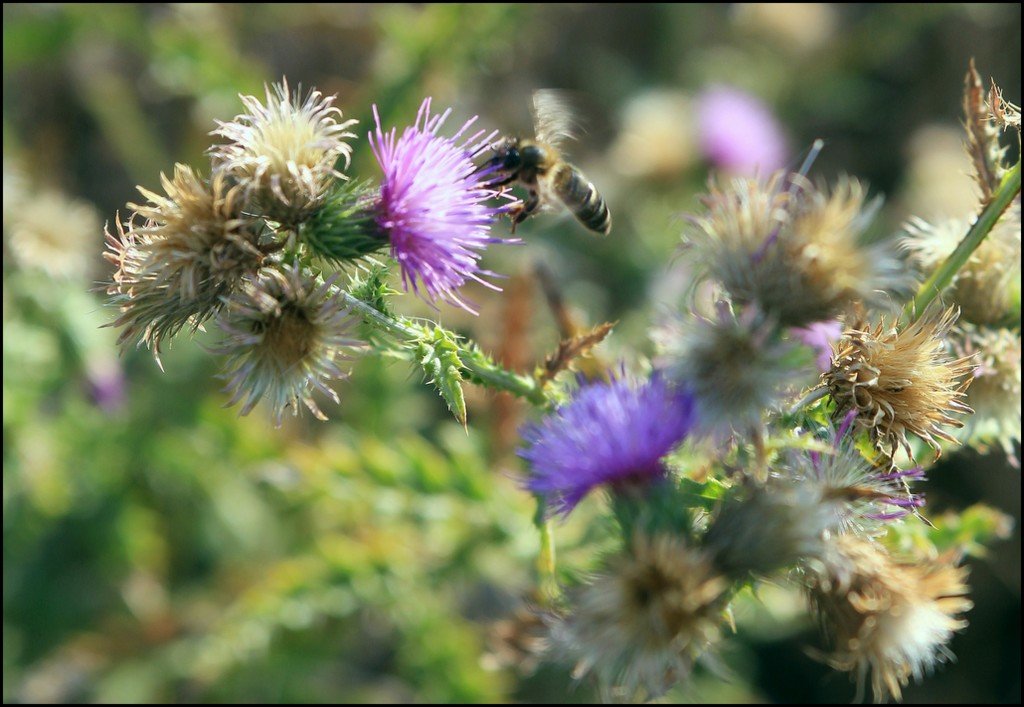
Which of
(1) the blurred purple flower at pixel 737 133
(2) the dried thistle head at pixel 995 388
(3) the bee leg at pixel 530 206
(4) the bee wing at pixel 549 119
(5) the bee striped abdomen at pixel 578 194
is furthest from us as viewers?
(1) the blurred purple flower at pixel 737 133

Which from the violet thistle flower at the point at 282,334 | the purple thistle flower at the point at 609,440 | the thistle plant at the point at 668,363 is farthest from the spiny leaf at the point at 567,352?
the violet thistle flower at the point at 282,334

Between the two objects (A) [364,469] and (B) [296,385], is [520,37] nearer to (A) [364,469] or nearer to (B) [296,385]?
(A) [364,469]

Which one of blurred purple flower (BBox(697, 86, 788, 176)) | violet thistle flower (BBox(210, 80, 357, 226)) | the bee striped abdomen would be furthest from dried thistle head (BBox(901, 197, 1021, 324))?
blurred purple flower (BBox(697, 86, 788, 176))

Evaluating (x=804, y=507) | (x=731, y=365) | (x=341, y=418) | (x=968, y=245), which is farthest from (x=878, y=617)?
(x=341, y=418)

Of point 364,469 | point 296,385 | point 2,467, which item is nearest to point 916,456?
point 296,385

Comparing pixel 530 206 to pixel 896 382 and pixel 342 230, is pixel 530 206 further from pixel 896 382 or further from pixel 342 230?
pixel 896 382

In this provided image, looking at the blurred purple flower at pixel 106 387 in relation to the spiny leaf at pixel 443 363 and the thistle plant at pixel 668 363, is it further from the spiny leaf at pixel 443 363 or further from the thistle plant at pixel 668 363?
the spiny leaf at pixel 443 363

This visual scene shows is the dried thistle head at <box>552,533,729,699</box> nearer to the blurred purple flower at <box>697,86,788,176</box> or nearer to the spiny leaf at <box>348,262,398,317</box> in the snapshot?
the spiny leaf at <box>348,262,398,317</box>
